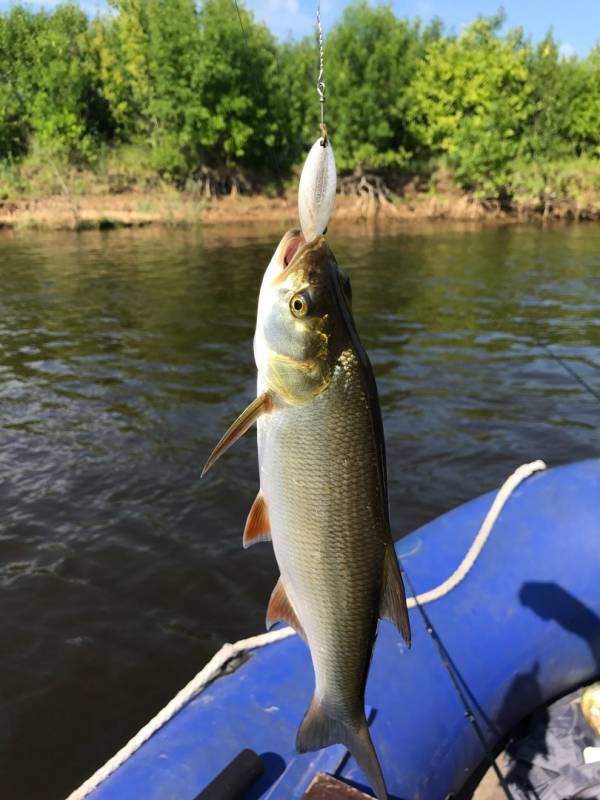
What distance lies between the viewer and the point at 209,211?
3728cm

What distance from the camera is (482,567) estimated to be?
368 centimetres

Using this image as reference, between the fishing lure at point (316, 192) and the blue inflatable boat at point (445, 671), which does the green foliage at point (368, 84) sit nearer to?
the blue inflatable boat at point (445, 671)

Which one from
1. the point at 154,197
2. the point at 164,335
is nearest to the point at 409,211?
the point at 154,197

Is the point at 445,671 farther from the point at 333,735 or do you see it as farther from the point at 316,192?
the point at 316,192

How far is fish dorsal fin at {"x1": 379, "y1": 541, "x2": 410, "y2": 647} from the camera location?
183 cm

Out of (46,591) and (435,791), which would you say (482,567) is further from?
(46,591)

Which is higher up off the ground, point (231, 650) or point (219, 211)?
point (219, 211)

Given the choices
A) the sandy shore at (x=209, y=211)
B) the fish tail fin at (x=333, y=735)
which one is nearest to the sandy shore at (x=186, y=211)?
the sandy shore at (x=209, y=211)

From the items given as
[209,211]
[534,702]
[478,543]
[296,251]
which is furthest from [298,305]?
[209,211]

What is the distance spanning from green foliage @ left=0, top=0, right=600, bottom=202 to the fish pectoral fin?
39816 millimetres

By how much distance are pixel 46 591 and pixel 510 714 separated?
13.4ft

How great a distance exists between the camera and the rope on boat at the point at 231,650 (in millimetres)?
2738

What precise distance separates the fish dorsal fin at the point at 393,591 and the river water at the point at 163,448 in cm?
351

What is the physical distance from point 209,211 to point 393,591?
37.6 metres
